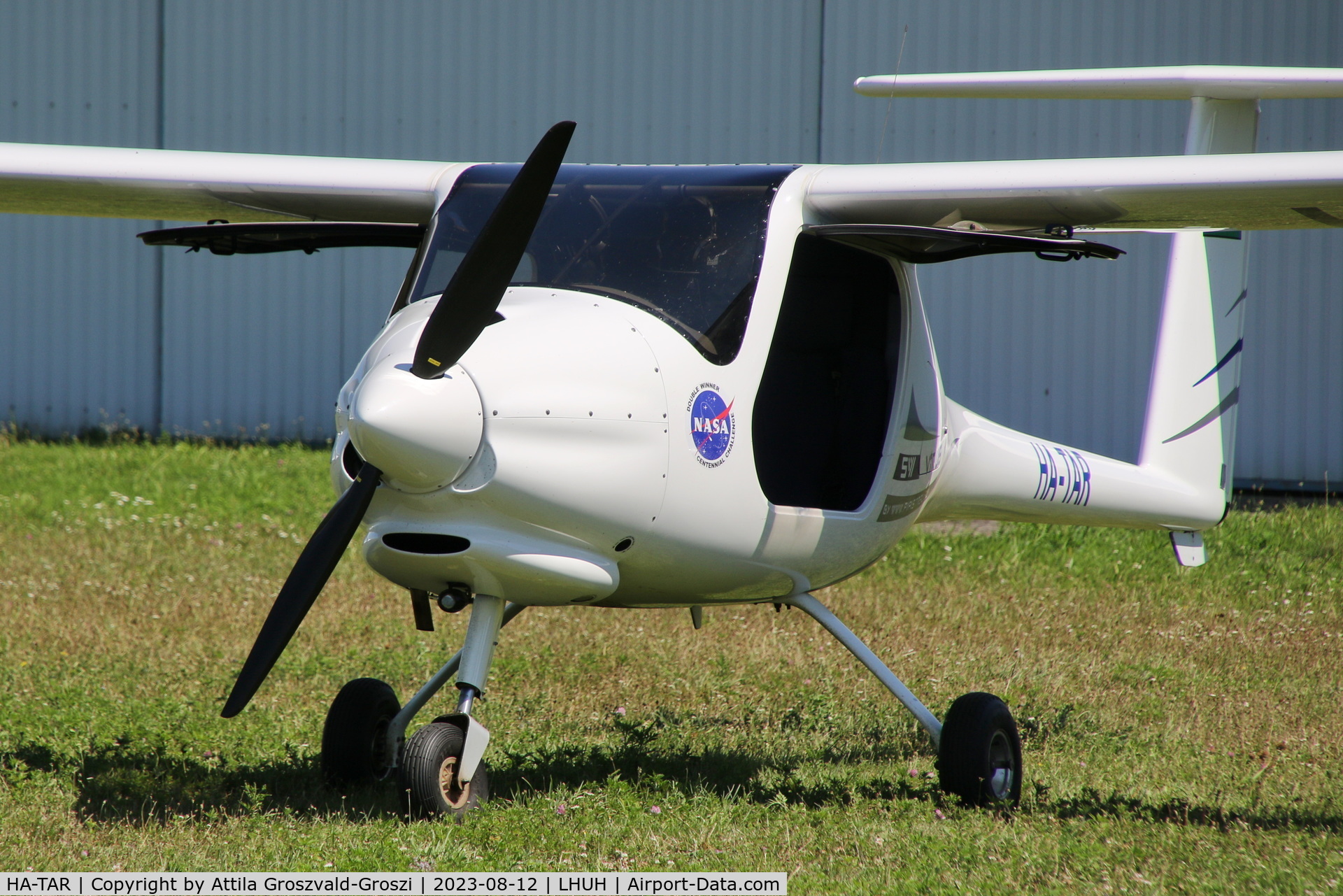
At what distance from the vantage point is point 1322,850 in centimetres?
408

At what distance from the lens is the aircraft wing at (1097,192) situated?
4.44 m

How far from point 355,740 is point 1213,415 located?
4.46 meters

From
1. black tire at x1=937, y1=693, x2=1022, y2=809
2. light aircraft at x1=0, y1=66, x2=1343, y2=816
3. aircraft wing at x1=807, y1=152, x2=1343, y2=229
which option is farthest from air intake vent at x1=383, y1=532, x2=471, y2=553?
black tire at x1=937, y1=693, x2=1022, y2=809

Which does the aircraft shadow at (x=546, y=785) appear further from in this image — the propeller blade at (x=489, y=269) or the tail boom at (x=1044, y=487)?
the propeller blade at (x=489, y=269)

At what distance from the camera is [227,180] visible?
17.9 ft

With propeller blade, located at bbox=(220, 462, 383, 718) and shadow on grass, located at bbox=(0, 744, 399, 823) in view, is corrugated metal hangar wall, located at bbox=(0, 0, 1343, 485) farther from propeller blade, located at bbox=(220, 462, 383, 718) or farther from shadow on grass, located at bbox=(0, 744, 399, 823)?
propeller blade, located at bbox=(220, 462, 383, 718)

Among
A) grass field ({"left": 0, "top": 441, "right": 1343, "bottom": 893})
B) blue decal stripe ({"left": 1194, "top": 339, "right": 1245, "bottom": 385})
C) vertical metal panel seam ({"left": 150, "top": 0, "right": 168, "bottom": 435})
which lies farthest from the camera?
vertical metal panel seam ({"left": 150, "top": 0, "right": 168, "bottom": 435})

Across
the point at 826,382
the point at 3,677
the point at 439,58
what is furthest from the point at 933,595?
the point at 439,58

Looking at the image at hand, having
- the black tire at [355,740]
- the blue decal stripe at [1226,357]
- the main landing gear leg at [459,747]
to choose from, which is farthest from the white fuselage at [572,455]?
the blue decal stripe at [1226,357]

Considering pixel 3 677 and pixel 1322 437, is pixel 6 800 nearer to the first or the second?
pixel 3 677

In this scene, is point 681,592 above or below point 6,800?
above

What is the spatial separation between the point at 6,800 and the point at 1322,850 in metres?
4.28
